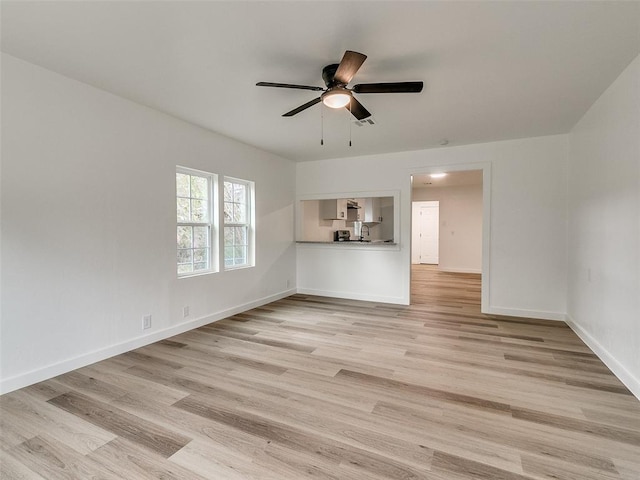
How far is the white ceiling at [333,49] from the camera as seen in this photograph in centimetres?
185

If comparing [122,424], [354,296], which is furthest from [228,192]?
[122,424]

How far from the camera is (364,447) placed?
5.75 feet

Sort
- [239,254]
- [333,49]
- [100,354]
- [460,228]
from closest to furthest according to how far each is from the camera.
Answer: [333,49]
[100,354]
[239,254]
[460,228]

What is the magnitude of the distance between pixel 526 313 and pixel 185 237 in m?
4.74

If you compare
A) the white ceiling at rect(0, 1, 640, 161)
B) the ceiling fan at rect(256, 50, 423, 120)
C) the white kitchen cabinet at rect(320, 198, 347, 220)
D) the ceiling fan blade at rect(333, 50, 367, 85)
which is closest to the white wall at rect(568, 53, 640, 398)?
the white ceiling at rect(0, 1, 640, 161)

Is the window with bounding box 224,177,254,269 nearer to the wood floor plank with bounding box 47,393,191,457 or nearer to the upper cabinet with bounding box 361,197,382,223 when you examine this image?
the wood floor plank with bounding box 47,393,191,457

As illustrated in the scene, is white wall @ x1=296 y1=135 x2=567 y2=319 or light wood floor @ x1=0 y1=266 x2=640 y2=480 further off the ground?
white wall @ x1=296 y1=135 x2=567 y2=319

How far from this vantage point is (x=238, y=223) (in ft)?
15.4

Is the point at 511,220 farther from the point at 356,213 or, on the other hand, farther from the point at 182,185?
the point at 182,185

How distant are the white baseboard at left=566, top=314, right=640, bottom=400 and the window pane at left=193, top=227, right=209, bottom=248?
172 inches

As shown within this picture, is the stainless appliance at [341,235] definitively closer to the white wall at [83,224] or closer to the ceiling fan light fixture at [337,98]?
the white wall at [83,224]

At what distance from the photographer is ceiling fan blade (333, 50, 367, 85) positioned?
6.31ft

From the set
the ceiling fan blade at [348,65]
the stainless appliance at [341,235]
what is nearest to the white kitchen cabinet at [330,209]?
the stainless appliance at [341,235]

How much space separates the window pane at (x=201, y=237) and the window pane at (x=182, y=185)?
1.52ft
